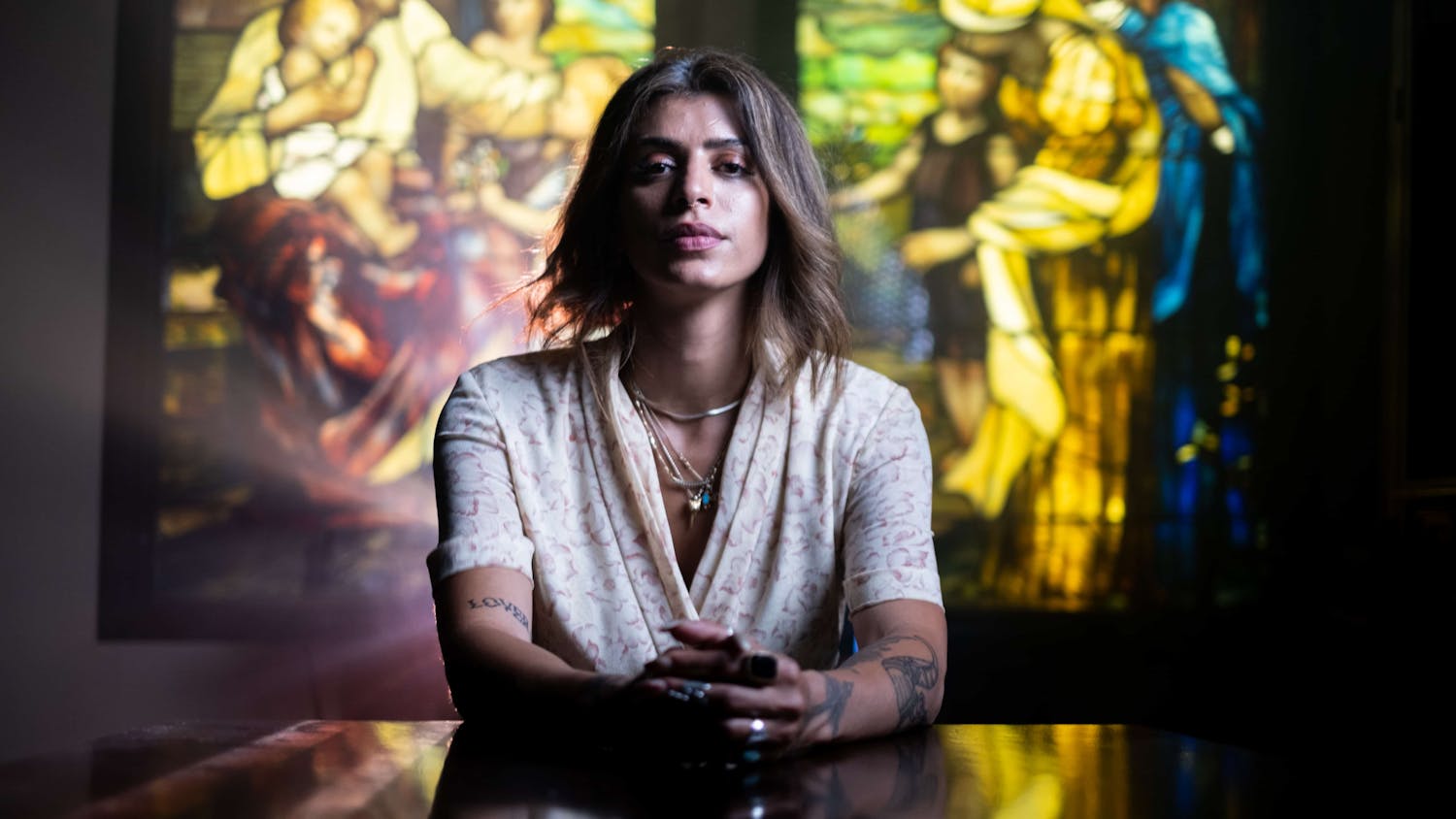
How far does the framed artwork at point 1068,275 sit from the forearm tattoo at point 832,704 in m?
1.96

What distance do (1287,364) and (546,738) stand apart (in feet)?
8.34

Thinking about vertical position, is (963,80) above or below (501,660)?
above

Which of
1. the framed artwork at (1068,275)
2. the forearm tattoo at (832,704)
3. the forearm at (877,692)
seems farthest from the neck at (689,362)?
the framed artwork at (1068,275)

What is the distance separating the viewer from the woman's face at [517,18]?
3.24 m

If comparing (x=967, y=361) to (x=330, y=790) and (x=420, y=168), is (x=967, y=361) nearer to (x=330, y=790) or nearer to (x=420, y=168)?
(x=420, y=168)

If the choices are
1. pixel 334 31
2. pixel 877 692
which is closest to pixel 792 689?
pixel 877 692

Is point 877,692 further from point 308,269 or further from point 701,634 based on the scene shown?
point 308,269

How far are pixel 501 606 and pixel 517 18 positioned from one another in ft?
7.19

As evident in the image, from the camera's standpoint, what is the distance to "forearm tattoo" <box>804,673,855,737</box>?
3.79 ft

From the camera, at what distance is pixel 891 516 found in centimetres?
158

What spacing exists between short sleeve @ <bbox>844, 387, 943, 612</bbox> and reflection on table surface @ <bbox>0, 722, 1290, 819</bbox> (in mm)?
297

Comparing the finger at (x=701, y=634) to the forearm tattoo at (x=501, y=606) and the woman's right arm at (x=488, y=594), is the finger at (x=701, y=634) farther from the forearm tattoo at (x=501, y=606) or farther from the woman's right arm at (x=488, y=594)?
the forearm tattoo at (x=501, y=606)

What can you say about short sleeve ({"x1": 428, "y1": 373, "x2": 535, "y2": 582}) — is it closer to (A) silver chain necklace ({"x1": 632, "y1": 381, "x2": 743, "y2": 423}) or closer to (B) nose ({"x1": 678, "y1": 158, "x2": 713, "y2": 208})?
(A) silver chain necklace ({"x1": 632, "y1": 381, "x2": 743, "y2": 423})

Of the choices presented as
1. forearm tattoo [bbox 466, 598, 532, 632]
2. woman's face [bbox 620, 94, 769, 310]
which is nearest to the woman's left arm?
forearm tattoo [bbox 466, 598, 532, 632]
